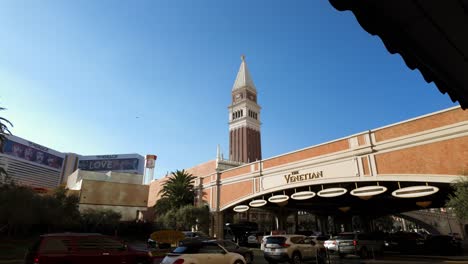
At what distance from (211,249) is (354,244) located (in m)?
11.8

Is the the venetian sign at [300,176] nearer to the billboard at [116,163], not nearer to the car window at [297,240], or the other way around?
the car window at [297,240]

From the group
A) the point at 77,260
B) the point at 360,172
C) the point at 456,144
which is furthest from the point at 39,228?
the point at 456,144

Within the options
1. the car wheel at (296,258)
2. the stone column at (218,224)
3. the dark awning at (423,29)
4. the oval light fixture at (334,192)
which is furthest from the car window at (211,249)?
the stone column at (218,224)

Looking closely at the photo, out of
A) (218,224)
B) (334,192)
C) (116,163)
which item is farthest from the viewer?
(116,163)

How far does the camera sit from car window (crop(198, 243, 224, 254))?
10708 mm

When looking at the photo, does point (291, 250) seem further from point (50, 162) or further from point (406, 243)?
point (50, 162)

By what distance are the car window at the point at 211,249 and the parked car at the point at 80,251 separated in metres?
2.32

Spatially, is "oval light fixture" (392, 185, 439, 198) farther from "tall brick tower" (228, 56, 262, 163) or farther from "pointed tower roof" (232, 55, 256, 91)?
"pointed tower roof" (232, 55, 256, 91)

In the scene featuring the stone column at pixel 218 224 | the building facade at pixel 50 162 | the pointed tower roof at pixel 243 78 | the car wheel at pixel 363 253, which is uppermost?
the pointed tower roof at pixel 243 78

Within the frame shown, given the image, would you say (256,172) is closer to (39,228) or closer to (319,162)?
(319,162)

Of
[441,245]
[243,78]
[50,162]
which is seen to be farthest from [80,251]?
[50,162]

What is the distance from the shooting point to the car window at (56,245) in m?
9.56

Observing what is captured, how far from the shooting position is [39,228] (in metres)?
32.9

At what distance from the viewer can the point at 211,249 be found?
10.9 metres
